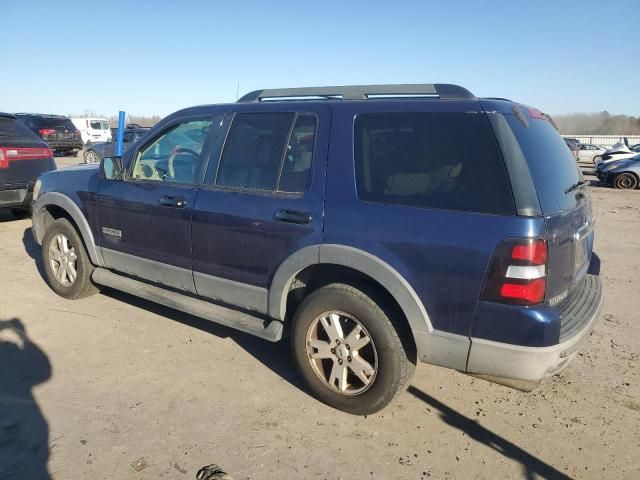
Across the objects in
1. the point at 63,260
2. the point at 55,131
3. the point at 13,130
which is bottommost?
the point at 63,260

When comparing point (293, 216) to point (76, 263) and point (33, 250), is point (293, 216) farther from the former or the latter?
point (33, 250)

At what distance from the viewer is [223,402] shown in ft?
10.2

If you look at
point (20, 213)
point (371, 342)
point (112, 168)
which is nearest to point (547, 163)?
point (371, 342)

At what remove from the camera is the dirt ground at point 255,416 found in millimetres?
2537

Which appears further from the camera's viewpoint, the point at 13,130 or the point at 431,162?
the point at 13,130

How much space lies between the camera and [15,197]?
7.32m

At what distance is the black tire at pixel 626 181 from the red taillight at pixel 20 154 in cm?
1672

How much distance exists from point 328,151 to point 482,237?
3.68 feet

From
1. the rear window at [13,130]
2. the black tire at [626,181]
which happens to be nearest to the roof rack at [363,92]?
the rear window at [13,130]

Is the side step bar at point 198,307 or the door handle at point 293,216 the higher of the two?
the door handle at point 293,216

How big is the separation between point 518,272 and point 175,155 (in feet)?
9.27

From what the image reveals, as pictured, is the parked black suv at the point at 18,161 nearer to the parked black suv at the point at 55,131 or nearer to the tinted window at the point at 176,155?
the tinted window at the point at 176,155

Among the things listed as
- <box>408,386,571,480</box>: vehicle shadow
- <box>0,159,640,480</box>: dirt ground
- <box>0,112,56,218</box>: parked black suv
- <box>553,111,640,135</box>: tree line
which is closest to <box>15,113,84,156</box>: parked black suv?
<box>0,112,56,218</box>: parked black suv

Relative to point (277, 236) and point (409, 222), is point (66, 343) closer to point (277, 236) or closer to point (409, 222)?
point (277, 236)
